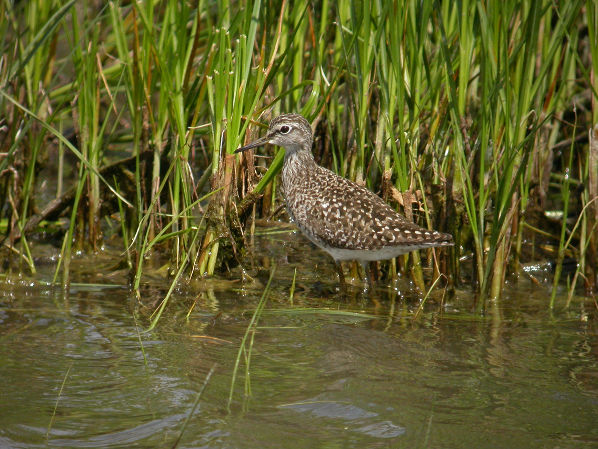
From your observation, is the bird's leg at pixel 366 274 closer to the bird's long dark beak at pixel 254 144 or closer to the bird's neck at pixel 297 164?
the bird's neck at pixel 297 164

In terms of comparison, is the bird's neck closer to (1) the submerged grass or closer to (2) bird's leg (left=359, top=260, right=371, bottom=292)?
(1) the submerged grass

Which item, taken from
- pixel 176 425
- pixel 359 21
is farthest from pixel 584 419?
pixel 359 21

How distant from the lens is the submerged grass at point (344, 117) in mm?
6000

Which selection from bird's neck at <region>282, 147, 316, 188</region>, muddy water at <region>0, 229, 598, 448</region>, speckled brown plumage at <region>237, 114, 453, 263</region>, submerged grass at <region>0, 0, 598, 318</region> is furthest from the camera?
bird's neck at <region>282, 147, 316, 188</region>

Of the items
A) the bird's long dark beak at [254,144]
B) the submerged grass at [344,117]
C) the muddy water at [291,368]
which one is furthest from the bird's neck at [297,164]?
the muddy water at [291,368]

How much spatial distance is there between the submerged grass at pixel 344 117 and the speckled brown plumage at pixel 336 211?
190 mm

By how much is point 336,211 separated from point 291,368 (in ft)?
5.67

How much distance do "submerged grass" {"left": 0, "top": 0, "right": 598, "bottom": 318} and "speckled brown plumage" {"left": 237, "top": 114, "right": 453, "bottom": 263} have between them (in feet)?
0.62

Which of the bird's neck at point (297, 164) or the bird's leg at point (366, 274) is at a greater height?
the bird's neck at point (297, 164)

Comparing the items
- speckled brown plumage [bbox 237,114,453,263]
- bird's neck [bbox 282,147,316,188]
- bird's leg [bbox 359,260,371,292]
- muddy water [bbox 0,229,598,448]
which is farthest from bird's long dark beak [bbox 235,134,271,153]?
bird's leg [bbox 359,260,371,292]

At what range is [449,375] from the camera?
530cm

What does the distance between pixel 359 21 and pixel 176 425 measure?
327 cm

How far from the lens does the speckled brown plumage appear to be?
636cm

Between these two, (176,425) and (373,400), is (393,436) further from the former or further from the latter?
(176,425)
